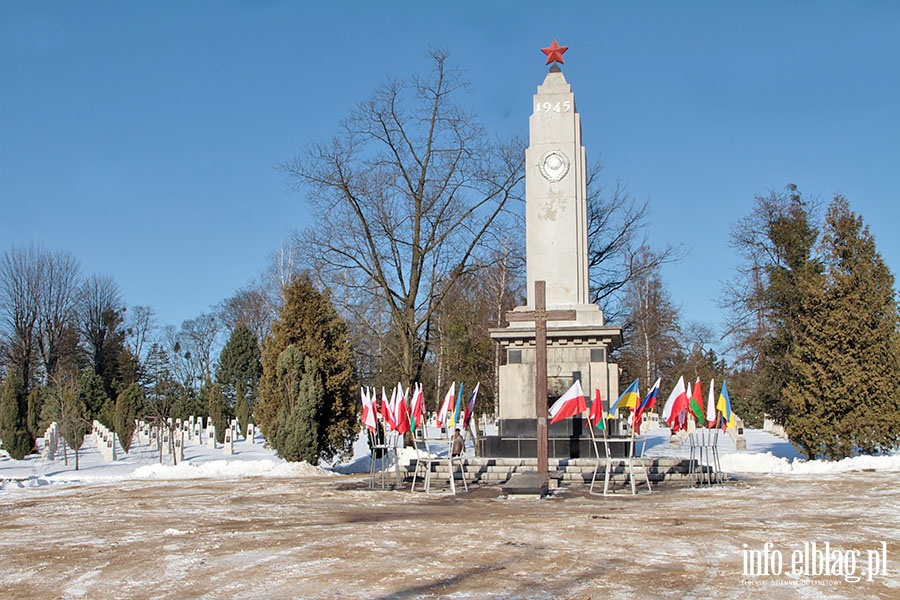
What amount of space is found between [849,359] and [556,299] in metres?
8.26

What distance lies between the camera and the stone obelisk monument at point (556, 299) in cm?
1972

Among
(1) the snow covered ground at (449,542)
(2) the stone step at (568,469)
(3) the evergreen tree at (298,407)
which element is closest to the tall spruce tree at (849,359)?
(1) the snow covered ground at (449,542)

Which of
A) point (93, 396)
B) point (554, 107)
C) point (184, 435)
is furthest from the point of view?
point (93, 396)

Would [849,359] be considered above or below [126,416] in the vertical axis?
above

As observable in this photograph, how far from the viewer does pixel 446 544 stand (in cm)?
880

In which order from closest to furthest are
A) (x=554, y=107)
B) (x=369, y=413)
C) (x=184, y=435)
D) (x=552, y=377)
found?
(x=369, y=413)
(x=552, y=377)
(x=554, y=107)
(x=184, y=435)

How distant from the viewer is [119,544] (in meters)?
9.25

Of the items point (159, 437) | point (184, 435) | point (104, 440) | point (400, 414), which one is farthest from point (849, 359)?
point (104, 440)

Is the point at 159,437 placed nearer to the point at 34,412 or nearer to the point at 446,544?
the point at 34,412

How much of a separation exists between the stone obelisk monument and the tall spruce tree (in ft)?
19.4

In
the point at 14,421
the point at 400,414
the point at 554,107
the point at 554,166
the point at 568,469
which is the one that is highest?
→ the point at 554,107

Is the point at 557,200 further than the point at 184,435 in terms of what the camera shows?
No

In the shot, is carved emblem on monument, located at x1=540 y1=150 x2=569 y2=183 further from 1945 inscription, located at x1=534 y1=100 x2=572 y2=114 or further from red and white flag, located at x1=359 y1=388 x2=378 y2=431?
red and white flag, located at x1=359 y1=388 x2=378 y2=431

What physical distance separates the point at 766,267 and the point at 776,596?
22739mm
